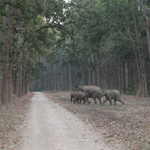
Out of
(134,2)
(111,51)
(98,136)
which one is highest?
(134,2)

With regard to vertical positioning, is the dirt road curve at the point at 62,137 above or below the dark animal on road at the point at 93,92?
below

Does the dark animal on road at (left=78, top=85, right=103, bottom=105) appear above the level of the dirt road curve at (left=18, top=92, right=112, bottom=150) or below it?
above

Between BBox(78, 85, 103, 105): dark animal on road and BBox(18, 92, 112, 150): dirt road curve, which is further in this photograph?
BBox(78, 85, 103, 105): dark animal on road

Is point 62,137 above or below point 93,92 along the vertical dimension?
Result: below

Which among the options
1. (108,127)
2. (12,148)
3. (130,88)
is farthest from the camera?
(130,88)

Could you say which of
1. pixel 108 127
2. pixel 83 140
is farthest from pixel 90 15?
pixel 83 140

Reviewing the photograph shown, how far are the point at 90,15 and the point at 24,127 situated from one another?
13226 mm

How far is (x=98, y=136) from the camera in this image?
8.91 meters

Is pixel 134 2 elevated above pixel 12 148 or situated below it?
above

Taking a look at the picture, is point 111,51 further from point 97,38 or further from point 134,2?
point 134,2

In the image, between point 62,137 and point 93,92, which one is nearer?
point 62,137

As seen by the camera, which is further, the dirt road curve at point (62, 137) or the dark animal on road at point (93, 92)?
the dark animal on road at point (93, 92)

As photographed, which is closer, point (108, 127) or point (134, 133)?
point (134, 133)

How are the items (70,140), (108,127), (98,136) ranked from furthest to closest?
(108,127) < (98,136) < (70,140)
